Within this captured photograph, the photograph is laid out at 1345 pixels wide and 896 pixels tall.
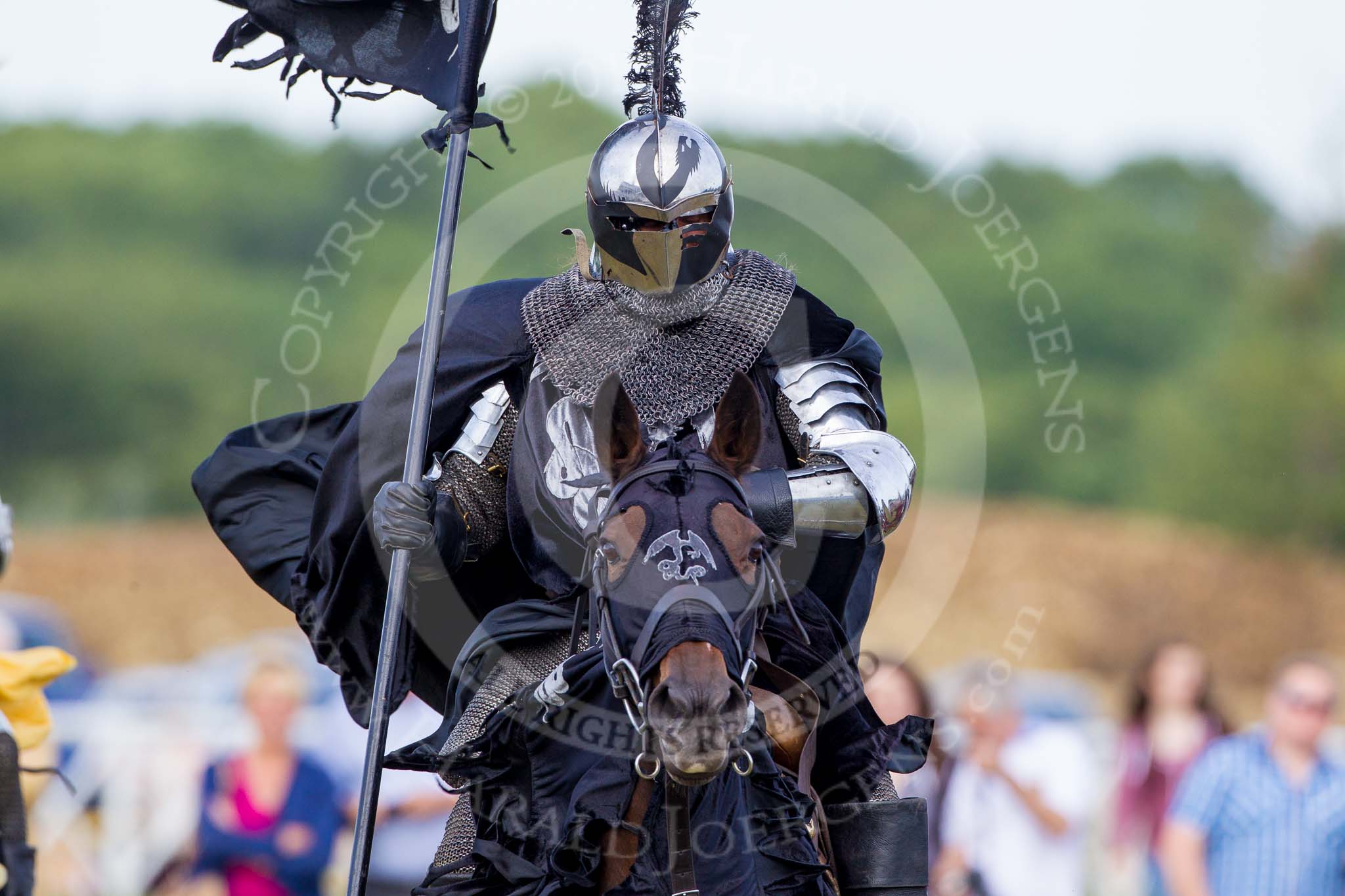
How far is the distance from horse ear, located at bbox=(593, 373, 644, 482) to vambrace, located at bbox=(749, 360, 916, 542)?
13.2 inches

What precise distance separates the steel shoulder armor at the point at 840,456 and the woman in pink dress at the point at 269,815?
401 centimetres

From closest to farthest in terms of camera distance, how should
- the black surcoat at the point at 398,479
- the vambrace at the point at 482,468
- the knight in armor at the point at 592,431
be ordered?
1. the knight in armor at the point at 592,431
2. the black surcoat at the point at 398,479
3. the vambrace at the point at 482,468

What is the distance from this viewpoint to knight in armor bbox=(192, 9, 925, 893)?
4797mm

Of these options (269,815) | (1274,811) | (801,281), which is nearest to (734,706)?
(1274,811)

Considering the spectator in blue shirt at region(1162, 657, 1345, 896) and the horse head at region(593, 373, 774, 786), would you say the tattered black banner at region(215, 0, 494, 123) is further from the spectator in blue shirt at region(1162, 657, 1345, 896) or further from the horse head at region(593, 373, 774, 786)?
the spectator in blue shirt at region(1162, 657, 1345, 896)

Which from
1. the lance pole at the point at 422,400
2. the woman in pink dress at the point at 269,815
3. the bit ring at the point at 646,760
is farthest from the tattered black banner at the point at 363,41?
the woman in pink dress at the point at 269,815

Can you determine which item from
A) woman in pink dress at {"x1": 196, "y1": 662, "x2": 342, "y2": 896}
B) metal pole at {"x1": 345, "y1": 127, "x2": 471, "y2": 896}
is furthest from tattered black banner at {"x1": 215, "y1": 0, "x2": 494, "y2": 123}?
woman in pink dress at {"x1": 196, "y1": 662, "x2": 342, "y2": 896}

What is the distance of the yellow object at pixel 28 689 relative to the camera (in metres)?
5.95

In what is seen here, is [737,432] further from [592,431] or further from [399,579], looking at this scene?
[399,579]

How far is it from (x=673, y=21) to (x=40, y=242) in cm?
3252

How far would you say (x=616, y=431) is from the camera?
4.03 meters

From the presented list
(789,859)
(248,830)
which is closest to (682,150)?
(789,859)

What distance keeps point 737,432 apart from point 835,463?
0.59m

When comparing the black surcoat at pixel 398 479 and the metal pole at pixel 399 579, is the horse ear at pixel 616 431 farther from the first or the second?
the metal pole at pixel 399 579
